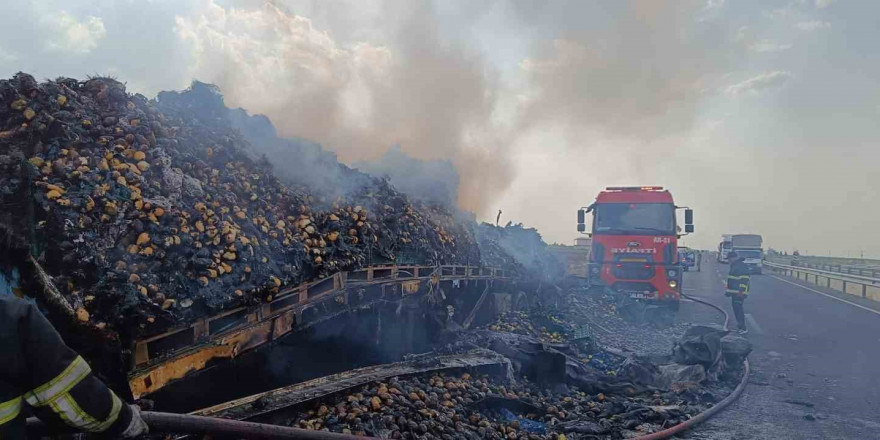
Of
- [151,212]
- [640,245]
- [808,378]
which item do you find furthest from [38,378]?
[640,245]

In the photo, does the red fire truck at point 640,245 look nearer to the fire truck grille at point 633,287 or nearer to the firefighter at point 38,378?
the fire truck grille at point 633,287

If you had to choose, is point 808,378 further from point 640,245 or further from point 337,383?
point 337,383

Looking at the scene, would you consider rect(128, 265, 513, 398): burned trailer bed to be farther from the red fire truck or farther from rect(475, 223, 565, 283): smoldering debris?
the red fire truck

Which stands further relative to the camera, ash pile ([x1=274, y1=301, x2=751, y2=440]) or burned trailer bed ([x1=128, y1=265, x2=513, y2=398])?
ash pile ([x1=274, y1=301, x2=751, y2=440])

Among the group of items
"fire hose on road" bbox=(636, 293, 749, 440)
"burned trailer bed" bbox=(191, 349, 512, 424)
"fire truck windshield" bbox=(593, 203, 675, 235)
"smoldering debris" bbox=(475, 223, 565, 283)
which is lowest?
"fire hose on road" bbox=(636, 293, 749, 440)

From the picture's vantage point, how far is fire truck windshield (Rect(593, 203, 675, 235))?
13594 mm

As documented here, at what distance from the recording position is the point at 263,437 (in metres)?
3.12

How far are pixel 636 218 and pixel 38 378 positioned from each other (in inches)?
533

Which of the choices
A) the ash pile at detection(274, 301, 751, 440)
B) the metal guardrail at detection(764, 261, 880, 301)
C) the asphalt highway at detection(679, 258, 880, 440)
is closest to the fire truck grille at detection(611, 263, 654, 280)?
the asphalt highway at detection(679, 258, 880, 440)

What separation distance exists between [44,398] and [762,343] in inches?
509

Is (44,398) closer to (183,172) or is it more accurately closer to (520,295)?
(183,172)

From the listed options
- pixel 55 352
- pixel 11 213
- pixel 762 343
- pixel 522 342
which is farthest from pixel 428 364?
pixel 762 343

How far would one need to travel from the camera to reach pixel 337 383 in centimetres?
544

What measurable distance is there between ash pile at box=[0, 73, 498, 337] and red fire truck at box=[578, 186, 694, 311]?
8.23m
